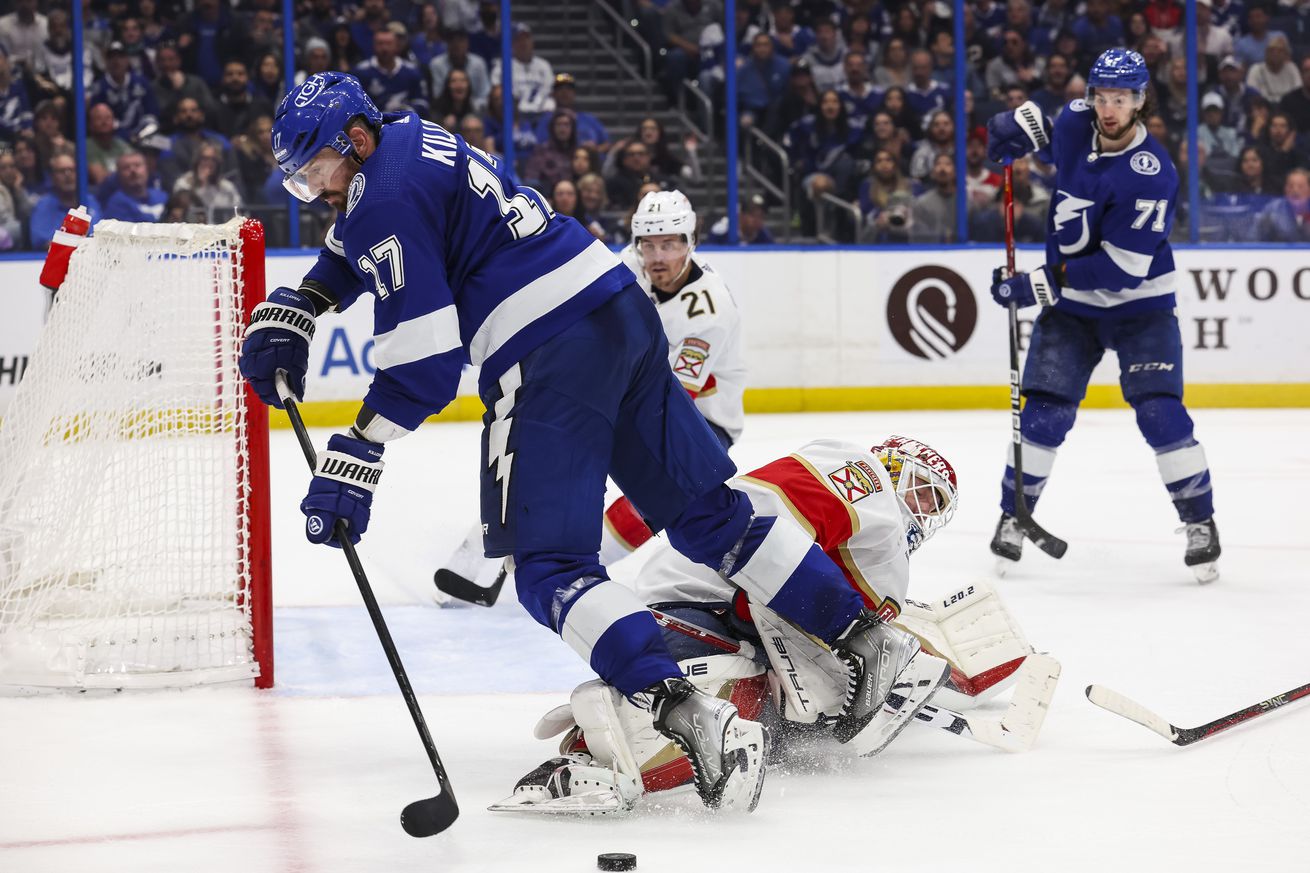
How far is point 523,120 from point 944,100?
2.40 m

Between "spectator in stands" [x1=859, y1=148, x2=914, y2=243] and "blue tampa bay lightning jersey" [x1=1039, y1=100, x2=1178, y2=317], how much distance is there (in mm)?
4012

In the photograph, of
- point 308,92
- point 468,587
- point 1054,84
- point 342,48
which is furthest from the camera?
point 1054,84

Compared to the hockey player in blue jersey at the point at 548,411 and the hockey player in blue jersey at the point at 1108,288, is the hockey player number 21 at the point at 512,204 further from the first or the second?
the hockey player in blue jersey at the point at 1108,288

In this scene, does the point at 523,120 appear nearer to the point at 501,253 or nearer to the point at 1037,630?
the point at 1037,630

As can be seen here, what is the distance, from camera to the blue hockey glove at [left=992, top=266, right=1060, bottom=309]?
4633mm

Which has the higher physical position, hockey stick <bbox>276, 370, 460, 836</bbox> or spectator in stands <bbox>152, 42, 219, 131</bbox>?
spectator in stands <bbox>152, 42, 219, 131</bbox>

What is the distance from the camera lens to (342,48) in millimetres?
8750

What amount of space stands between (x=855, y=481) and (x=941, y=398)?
5.86 meters

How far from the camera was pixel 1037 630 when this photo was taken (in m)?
3.88

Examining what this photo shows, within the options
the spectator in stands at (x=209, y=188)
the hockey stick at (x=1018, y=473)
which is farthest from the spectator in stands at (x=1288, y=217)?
the spectator in stands at (x=209, y=188)

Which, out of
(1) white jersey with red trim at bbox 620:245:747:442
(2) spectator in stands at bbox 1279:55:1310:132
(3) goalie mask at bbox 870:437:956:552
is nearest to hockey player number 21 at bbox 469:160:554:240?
(3) goalie mask at bbox 870:437:956:552

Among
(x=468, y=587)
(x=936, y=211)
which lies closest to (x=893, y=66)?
(x=936, y=211)

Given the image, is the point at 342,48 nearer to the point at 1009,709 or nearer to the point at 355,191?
the point at 355,191

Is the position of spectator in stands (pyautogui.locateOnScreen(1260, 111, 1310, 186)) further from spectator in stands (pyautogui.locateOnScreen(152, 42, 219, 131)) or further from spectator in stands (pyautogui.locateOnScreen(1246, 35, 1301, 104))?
spectator in stands (pyautogui.locateOnScreen(152, 42, 219, 131))
